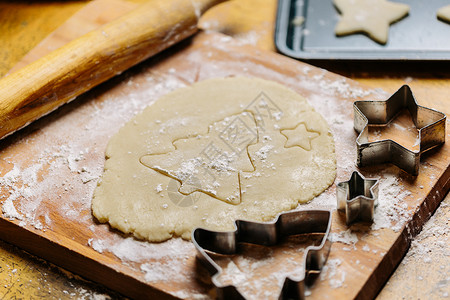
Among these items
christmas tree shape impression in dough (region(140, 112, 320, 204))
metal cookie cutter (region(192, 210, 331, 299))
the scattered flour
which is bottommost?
the scattered flour

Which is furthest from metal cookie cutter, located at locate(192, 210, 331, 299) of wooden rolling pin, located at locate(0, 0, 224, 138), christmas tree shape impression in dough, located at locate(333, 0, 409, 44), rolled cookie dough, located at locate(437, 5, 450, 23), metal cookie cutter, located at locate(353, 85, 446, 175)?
rolled cookie dough, located at locate(437, 5, 450, 23)

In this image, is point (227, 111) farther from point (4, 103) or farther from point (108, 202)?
point (4, 103)

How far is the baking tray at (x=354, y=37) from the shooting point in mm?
1938

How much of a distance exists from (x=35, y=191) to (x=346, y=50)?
1.19m

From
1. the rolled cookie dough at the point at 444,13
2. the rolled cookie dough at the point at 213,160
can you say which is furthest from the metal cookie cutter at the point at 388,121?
the rolled cookie dough at the point at 444,13

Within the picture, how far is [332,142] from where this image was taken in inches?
63.4

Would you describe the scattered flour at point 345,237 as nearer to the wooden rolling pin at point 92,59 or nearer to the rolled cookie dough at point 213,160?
the rolled cookie dough at point 213,160

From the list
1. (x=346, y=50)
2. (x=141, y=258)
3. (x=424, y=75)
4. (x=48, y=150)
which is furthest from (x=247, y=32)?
(x=141, y=258)

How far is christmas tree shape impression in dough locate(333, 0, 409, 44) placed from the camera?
6.59 ft

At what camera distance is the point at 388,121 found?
1650 mm

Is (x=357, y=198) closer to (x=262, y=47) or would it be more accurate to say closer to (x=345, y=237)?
(x=345, y=237)

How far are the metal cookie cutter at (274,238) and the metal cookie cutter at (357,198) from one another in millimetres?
70

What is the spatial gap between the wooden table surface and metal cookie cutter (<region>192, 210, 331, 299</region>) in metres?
0.22

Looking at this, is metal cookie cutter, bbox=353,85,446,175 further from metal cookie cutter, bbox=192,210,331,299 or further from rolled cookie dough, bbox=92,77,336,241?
metal cookie cutter, bbox=192,210,331,299
